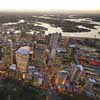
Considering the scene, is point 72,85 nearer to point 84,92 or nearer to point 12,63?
point 84,92

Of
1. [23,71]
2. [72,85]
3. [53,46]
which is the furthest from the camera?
[53,46]

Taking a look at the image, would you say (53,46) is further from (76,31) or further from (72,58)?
(76,31)

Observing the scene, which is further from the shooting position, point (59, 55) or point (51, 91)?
point (59, 55)

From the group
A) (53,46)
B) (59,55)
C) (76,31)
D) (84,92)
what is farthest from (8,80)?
(76,31)

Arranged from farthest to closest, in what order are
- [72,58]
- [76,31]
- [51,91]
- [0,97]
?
[76,31] < [72,58] < [51,91] < [0,97]

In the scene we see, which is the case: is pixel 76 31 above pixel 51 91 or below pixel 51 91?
above

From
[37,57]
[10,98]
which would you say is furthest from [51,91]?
[37,57]

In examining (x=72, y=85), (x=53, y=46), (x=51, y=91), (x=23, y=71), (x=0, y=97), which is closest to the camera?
(x=0, y=97)

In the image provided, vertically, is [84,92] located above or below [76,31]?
below

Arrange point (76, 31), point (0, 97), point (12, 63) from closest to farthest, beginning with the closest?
point (0, 97) → point (12, 63) → point (76, 31)
